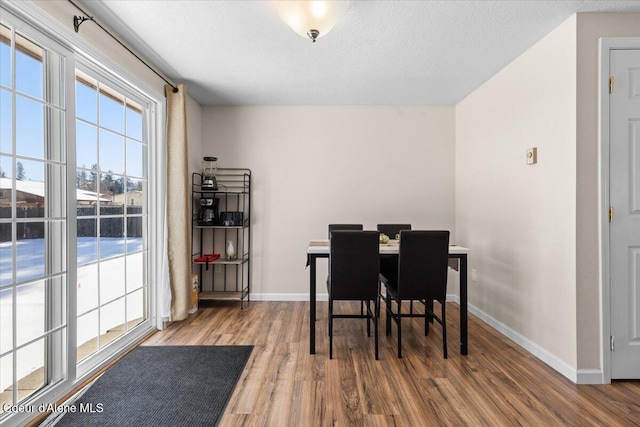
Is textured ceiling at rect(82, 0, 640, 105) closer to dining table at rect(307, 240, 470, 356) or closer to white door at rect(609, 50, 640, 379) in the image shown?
white door at rect(609, 50, 640, 379)

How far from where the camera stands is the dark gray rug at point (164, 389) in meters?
1.79

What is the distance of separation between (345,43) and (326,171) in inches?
70.9

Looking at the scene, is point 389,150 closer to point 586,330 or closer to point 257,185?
point 257,185

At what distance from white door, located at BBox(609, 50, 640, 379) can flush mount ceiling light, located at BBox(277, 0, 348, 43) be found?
198 cm

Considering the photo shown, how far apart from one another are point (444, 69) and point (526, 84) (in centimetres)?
74

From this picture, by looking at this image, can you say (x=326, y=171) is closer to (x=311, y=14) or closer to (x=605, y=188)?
(x=311, y=14)

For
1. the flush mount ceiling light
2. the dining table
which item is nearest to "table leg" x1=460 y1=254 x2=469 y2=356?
the dining table

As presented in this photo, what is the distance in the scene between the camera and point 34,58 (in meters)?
1.86

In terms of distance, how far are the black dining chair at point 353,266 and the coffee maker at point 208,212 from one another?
6.48 feet

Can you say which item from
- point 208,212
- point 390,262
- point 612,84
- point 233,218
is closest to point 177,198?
point 208,212

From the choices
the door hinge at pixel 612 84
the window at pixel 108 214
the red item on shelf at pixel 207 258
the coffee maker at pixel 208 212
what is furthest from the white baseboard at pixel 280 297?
the door hinge at pixel 612 84

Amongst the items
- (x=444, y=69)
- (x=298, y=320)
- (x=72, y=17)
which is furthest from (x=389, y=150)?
(x=72, y=17)

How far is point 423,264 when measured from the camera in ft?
8.33

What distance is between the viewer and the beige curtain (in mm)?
3234
